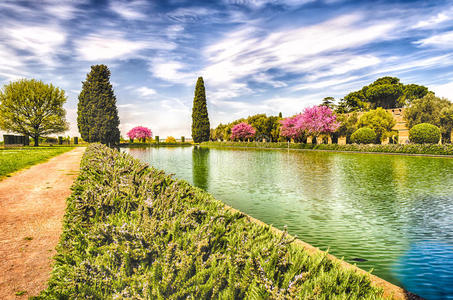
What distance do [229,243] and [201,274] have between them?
46cm

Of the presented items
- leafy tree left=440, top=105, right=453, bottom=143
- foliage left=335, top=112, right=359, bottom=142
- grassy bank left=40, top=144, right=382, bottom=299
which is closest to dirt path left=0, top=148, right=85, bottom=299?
grassy bank left=40, top=144, right=382, bottom=299

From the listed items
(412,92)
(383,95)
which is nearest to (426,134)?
(383,95)

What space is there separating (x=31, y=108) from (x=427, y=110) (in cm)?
5714

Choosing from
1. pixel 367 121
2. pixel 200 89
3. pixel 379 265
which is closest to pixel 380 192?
pixel 379 265

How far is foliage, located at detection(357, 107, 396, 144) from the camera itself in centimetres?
3978

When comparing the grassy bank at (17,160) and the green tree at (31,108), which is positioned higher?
the green tree at (31,108)

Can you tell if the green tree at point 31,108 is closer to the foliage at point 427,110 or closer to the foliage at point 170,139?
the foliage at point 170,139

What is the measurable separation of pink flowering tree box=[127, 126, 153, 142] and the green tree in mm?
27169

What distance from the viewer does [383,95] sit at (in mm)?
64500

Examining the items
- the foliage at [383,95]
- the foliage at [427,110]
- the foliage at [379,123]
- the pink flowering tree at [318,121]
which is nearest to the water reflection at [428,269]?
the pink flowering tree at [318,121]

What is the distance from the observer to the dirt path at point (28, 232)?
2.52m

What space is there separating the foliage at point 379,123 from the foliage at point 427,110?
103 inches

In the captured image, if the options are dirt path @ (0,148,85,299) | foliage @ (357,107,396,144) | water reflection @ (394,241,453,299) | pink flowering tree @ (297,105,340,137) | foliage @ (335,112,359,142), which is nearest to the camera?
dirt path @ (0,148,85,299)

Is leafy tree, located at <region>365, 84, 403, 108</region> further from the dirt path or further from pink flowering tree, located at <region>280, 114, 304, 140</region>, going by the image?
the dirt path
